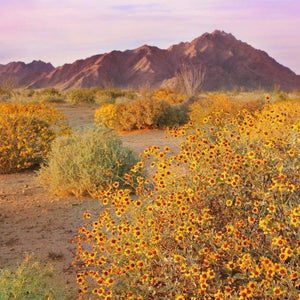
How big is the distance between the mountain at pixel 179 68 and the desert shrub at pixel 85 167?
107 m

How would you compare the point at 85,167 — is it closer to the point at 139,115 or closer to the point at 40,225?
the point at 40,225

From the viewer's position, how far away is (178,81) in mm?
37938

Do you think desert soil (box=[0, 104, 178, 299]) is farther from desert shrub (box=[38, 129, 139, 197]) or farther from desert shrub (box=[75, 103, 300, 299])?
desert shrub (box=[75, 103, 300, 299])

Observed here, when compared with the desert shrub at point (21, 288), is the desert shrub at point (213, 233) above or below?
above

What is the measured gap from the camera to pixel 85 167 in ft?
27.6

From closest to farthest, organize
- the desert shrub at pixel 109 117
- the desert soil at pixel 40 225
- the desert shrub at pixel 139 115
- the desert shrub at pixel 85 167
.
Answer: the desert soil at pixel 40 225, the desert shrub at pixel 85 167, the desert shrub at pixel 139 115, the desert shrub at pixel 109 117

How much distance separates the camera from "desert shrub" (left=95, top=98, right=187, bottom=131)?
19234 millimetres

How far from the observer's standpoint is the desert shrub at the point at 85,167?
8.30m

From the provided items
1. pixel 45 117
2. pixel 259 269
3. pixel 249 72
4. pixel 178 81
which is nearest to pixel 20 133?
pixel 45 117

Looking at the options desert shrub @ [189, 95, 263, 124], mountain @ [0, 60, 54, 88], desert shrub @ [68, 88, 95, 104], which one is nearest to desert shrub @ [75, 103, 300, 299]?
desert shrub @ [189, 95, 263, 124]

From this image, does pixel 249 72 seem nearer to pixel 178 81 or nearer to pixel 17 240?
pixel 178 81

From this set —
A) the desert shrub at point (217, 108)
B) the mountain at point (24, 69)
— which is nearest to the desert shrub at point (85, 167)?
the desert shrub at point (217, 108)

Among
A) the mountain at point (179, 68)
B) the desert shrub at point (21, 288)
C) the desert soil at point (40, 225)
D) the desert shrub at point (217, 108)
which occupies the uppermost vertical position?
the mountain at point (179, 68)

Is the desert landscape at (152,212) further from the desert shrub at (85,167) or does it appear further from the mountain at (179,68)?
the mountain at (179,68)
